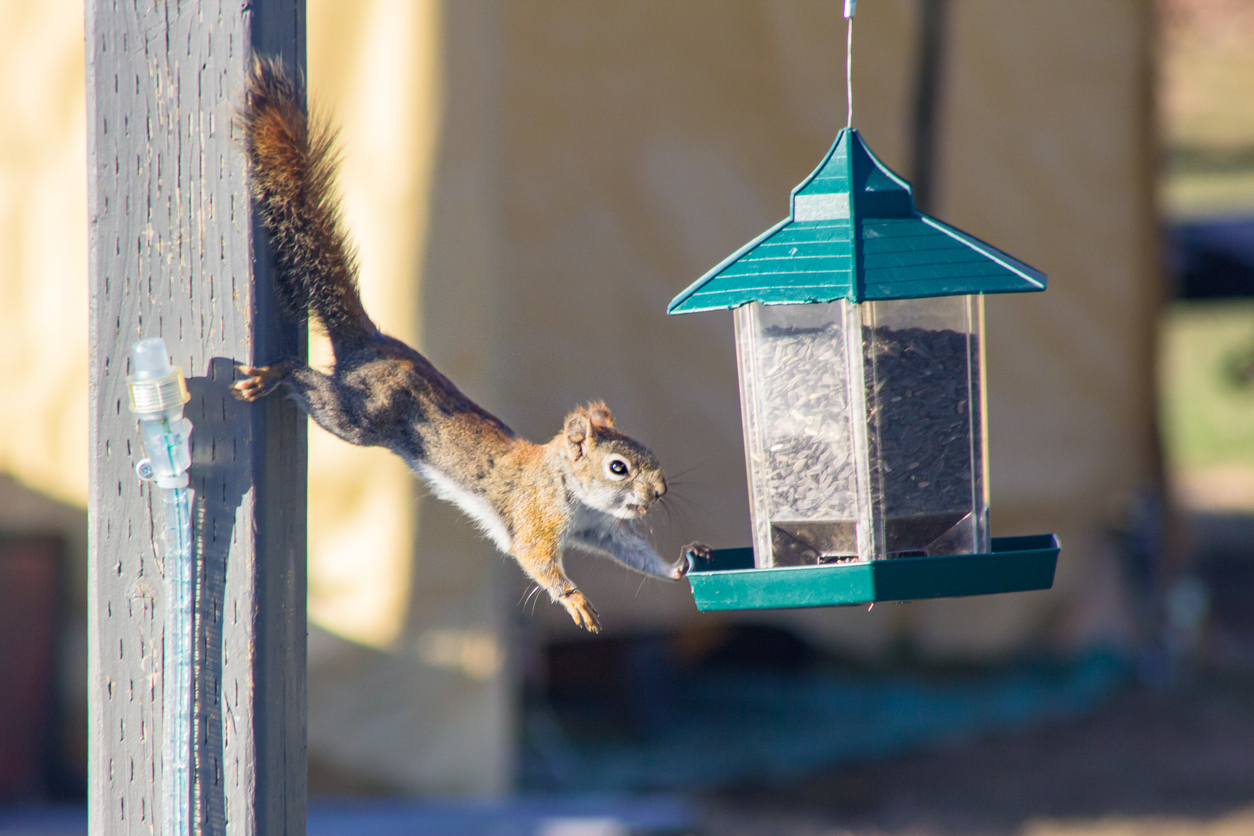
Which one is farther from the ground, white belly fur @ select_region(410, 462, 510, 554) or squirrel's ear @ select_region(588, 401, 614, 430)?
squirrel's ear @ select_region(588, 401, 614, 430)

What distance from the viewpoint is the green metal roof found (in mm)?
1312

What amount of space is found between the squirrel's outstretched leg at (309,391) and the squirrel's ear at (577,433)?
28 centimetres

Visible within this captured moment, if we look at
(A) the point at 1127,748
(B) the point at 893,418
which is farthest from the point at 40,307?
(A) the point at 1127,748

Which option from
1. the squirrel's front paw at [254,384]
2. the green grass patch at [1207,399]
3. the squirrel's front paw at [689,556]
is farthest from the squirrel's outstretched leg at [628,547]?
the green grass patch at [1207,399]

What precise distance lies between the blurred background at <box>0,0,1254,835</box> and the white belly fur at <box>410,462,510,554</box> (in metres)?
1.21

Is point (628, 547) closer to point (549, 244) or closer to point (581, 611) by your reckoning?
point (581, 611)

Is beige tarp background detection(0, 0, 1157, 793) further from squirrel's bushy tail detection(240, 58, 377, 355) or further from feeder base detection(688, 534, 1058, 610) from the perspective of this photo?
feeder base detection(688, 534, 1058, 610)

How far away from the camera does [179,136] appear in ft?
4.23

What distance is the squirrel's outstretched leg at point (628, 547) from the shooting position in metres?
1.53

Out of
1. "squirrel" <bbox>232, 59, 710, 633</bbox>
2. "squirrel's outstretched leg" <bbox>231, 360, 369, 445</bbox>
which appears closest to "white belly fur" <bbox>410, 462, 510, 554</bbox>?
"squirrel" <bbox>232, 59, 710, 633</bbox>

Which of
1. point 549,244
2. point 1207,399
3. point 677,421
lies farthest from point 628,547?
point 1207,399

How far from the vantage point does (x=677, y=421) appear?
426 centimetres

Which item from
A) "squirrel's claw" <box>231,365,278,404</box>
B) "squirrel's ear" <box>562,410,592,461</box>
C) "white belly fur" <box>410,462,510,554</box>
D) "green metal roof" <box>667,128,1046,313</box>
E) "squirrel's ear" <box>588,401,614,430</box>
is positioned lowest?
"white belly fur" <box>410,462,510,554</box>

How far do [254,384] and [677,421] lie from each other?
3.02m
